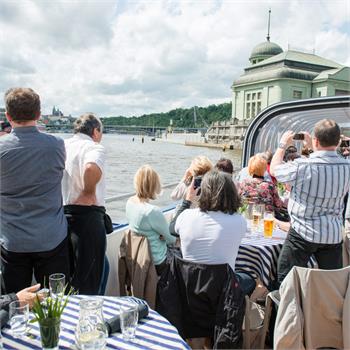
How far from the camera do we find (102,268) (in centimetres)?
277

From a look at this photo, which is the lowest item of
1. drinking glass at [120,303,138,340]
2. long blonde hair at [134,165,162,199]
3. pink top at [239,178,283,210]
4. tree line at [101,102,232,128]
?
drinking glass at [120,303,138,340]

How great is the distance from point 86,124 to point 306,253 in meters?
1.89

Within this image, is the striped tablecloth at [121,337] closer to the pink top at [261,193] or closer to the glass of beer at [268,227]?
the glass of beer at [268,227]

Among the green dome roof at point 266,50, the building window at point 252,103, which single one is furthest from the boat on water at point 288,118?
the green dome roof at point 266,50

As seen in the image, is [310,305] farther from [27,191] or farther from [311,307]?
[27,191]

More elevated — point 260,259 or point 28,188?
point 28,188

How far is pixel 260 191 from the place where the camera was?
12.7ft

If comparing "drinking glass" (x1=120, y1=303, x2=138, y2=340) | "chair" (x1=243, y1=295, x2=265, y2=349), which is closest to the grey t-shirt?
"drinking glass" (x1=120, y1=303, x2=138, y2=340)

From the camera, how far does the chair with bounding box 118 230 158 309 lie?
9.70 ft

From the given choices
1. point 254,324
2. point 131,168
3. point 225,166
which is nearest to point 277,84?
point 131,168

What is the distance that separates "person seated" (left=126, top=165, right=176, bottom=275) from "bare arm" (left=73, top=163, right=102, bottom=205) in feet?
1.47

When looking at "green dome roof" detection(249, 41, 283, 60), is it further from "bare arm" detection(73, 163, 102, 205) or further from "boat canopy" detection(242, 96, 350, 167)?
"bare arm" detection(73, 163, 102, 205)

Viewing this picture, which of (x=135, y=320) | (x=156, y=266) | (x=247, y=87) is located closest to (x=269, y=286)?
(x=156, y=266)

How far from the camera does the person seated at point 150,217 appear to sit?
117 inches
